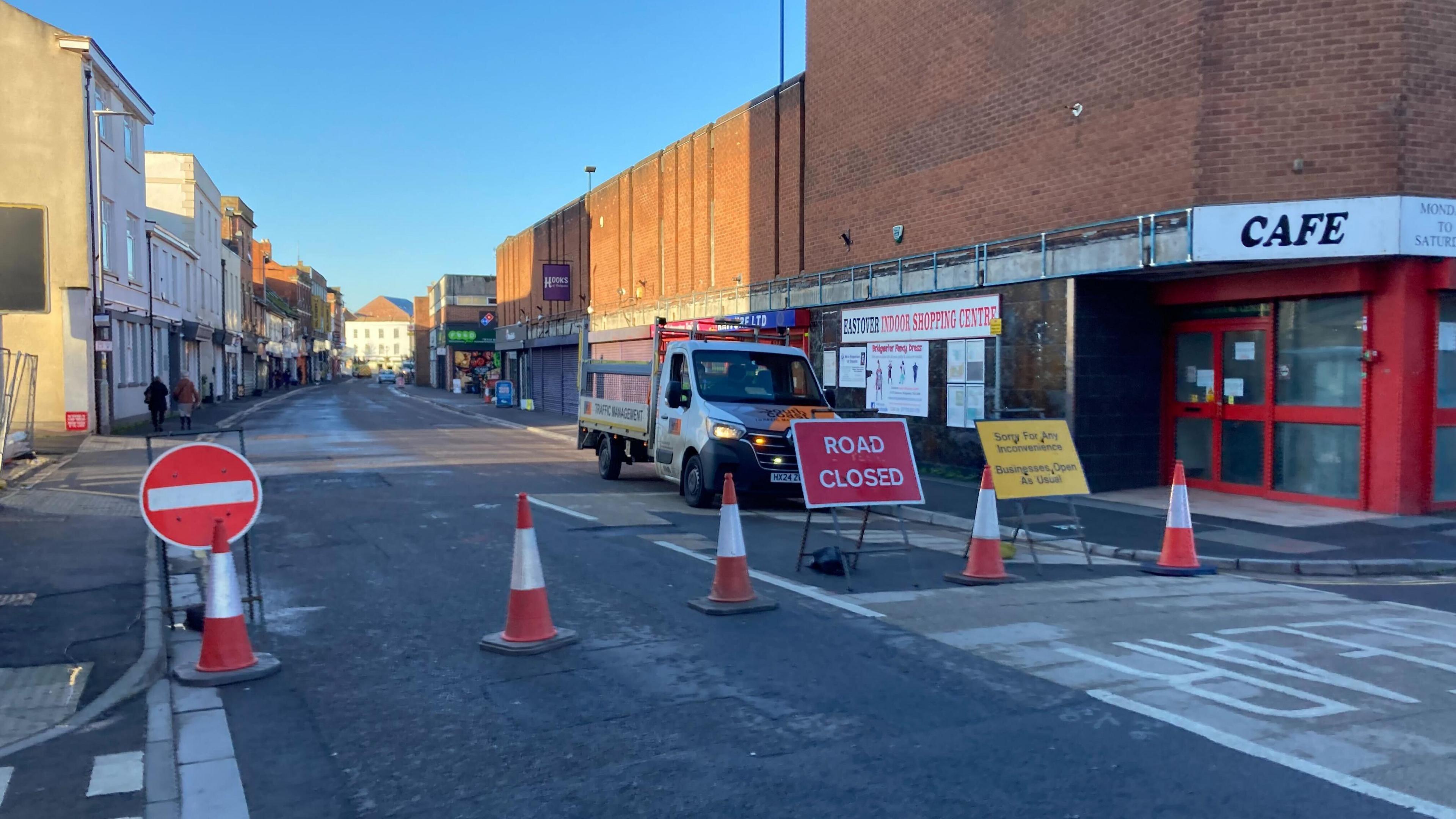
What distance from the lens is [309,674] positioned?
6332mm

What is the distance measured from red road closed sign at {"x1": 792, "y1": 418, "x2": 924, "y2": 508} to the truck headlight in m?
3.96

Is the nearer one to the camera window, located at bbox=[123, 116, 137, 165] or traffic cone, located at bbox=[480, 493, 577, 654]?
traffic cone, located at bbox=[480, 493, 577, 654]

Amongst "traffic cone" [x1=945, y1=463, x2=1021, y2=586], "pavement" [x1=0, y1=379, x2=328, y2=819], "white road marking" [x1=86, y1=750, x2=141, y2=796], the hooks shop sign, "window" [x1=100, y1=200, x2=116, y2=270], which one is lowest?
"white road marking" [x1=86, y1=750, x2=141, y2=796]

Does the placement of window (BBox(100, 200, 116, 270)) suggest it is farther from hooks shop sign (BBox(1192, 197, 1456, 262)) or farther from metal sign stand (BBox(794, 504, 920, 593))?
hooks shop sign (BBox(1192, 197, 1456, 262))

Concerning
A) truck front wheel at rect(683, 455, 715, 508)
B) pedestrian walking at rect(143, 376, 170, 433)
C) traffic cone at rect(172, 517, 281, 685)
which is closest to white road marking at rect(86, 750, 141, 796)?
traffic cone at rect(172, 517, 281, 685)

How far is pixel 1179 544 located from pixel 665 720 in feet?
21.2

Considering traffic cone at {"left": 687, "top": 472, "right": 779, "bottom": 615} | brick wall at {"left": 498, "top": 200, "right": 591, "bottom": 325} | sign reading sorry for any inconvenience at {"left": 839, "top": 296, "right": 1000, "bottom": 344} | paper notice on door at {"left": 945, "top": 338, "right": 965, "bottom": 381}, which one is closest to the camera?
traffic cone at {"left": 687, "top": 472, "right": 779, "bottom": 615}

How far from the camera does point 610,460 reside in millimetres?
17766

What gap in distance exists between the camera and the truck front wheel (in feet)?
45.5

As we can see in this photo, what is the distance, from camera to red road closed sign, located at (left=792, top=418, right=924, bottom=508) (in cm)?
906

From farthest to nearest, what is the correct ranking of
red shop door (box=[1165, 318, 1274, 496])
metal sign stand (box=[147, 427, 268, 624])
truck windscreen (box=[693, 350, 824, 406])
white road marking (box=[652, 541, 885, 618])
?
1. red shop door (box=[1165, 318, 1274, 496])
2. truck windscreen (box=[693, 350, 824, 406])
3. white road marking (box=[652, 541, 885, 618])
4. metal sign stand (box=[147, 427, 268, 624])

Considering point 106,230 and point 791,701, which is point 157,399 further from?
point 791,701

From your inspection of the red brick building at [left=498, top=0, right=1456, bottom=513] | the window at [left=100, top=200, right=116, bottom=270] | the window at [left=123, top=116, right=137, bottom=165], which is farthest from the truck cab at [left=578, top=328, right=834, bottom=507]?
the window at [left=123, top=116, right=137, bottom=165]

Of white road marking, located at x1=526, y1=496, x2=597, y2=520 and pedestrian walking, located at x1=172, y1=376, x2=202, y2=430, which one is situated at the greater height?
pedestrian walking, located at x1=172, y1=376, x2=202, y2=430
